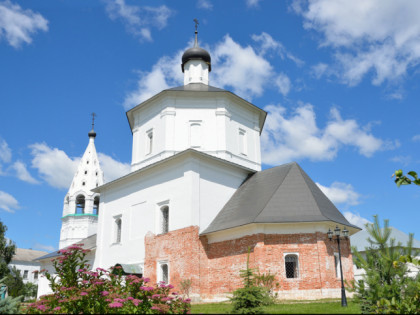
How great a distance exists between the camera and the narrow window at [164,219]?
65.0 ft

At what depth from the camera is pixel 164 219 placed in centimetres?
2005

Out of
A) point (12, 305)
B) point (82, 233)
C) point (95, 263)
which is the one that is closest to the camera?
point (12, 305)

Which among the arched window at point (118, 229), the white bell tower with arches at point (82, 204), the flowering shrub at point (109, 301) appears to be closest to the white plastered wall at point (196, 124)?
the arched window at point (118, 229)

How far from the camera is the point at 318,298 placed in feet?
51.3

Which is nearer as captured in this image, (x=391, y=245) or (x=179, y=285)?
(x=391, y=245)

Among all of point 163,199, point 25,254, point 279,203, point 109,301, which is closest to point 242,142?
→ point 163,199

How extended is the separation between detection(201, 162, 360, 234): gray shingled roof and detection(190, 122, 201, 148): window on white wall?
343 cm

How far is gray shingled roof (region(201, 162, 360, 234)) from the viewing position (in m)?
16.7

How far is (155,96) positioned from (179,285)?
405 inches

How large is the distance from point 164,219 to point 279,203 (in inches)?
239

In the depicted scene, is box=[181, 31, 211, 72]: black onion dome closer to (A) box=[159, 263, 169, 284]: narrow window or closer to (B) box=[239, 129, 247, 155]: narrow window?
(B) box=[239, 129, 247, 155]: narrow window

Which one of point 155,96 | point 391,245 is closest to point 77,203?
point 155,96

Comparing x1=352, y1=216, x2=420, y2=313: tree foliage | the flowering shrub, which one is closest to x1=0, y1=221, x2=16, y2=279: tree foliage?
the flowering shrub

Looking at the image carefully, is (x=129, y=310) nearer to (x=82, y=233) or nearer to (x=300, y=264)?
(x=300, y=264)
